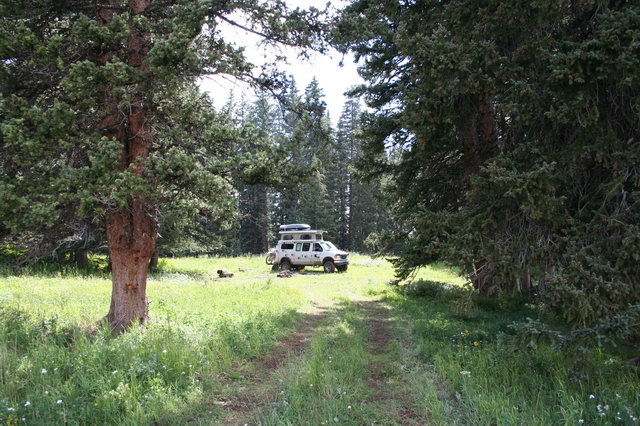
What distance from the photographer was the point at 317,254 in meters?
23.2

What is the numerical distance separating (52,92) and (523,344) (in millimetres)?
7962

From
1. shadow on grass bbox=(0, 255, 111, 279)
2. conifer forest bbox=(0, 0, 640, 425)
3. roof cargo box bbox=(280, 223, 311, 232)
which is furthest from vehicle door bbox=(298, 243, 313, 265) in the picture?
conifer forest bbox=(0, 0, 640, 425)

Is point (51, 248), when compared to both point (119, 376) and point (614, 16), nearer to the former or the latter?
point (119, 376)

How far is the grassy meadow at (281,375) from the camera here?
3.59m

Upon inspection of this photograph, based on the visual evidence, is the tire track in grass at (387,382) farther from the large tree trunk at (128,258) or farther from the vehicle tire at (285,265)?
the vehicle tire at (285,265)

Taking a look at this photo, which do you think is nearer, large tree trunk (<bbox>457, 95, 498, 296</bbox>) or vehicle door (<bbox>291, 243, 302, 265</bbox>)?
large tree trunk (<bbox>457, 95, 498, 296</bbox>)

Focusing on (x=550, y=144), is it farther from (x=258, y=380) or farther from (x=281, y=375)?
(x=258, y=380)

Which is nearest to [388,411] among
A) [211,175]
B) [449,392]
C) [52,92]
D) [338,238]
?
[449,392]

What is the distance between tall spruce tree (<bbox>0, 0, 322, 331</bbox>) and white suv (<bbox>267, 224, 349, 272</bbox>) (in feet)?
53.2

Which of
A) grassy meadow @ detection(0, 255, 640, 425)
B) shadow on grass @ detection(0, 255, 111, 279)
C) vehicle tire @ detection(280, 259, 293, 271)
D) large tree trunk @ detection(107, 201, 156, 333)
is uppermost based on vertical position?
large tree trunk @ detection(107, 201, 156, 333)

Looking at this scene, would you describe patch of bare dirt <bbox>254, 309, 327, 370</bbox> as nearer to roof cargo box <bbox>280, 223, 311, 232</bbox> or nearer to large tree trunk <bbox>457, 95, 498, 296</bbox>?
large tree trunk <bbox>457, 95, 498, 296</bbox>

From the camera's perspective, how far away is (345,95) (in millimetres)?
11992

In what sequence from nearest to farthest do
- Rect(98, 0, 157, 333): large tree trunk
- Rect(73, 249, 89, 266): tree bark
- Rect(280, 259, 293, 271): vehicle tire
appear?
Rect(98, 0, 157, 333): large tree trunk
Rect(73, 249, 89, 266): tree bark
Rect(280, 259, 293, 271): vehicle tire

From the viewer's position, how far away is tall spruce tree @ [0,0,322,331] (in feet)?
16.1
